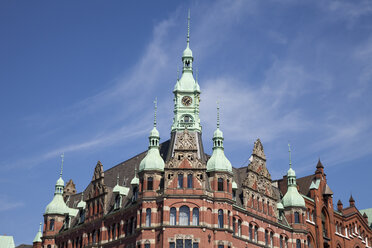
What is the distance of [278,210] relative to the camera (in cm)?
9844

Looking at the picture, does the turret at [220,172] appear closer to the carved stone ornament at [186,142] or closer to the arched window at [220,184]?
the arched window at [220,184]

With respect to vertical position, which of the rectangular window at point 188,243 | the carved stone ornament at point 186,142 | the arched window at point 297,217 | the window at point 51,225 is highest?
the carved stone ornament at point 186,142

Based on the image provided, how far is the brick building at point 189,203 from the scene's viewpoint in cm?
8144

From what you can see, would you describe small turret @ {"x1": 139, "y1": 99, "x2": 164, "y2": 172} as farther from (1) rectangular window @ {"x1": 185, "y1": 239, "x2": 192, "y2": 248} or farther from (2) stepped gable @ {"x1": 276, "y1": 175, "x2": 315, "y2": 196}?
(2) stepped gable @ {"x1": 276, "y1": 175, "x2": 315, "y2": 196}

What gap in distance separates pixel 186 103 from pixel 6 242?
8495 cm

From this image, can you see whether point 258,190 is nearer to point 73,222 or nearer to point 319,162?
point 319,162

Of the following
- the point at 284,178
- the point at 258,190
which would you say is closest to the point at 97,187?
the point at 258,190

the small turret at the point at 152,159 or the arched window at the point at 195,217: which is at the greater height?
A: the small turret at the point at 152,159

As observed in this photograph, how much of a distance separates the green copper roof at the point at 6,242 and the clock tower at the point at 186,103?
3254 inches

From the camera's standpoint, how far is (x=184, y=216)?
81.4 metres

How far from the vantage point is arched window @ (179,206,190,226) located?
81000 millimetres

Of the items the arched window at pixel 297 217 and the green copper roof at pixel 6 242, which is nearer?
the arched window at pixel 297 217

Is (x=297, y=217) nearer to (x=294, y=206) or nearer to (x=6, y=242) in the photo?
(x=294, y=206)

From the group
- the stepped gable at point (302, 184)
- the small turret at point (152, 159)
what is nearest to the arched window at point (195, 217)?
the small turret at point (152, 159)
